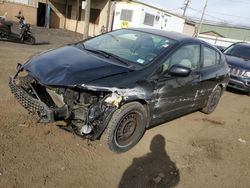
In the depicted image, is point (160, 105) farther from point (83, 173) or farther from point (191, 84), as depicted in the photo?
point (83, 173)

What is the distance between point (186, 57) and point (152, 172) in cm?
225

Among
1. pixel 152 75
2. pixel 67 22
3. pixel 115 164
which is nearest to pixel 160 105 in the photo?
pixel 152 75

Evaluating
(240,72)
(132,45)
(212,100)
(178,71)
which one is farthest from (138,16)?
(178,71)

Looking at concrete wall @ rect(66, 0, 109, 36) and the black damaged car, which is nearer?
the black damaged car

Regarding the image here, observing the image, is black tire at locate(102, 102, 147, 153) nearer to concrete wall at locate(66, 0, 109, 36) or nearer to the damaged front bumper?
the damaged front bumper

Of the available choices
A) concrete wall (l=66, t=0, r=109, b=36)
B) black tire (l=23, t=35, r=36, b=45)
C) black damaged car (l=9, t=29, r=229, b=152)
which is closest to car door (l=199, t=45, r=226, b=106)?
black damaged car (l=9, t=29, r=229, b=152)

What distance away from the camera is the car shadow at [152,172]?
3.52 meters

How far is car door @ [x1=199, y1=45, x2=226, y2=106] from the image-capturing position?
5.54 meters

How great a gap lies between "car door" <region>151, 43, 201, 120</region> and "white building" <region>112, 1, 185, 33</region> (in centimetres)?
1751

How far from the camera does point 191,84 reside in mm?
5094

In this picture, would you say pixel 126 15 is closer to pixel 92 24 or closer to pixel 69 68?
pixel 92 24

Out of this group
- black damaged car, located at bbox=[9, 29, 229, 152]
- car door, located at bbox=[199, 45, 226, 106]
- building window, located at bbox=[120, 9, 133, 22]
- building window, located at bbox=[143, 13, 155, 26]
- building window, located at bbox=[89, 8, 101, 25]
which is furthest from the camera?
building window, located at bbox=[89, 8, 101, 25]

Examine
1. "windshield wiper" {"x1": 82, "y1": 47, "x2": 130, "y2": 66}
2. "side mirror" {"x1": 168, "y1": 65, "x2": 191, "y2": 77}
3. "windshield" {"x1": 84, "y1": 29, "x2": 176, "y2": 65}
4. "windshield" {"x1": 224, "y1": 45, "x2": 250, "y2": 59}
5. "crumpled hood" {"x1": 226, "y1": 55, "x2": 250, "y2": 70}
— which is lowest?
"crumpled hood" {"x1": 226, "y1": 55, "x2": 250, "y2": 70}

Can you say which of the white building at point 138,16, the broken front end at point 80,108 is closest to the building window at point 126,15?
the white building at point 138,16
